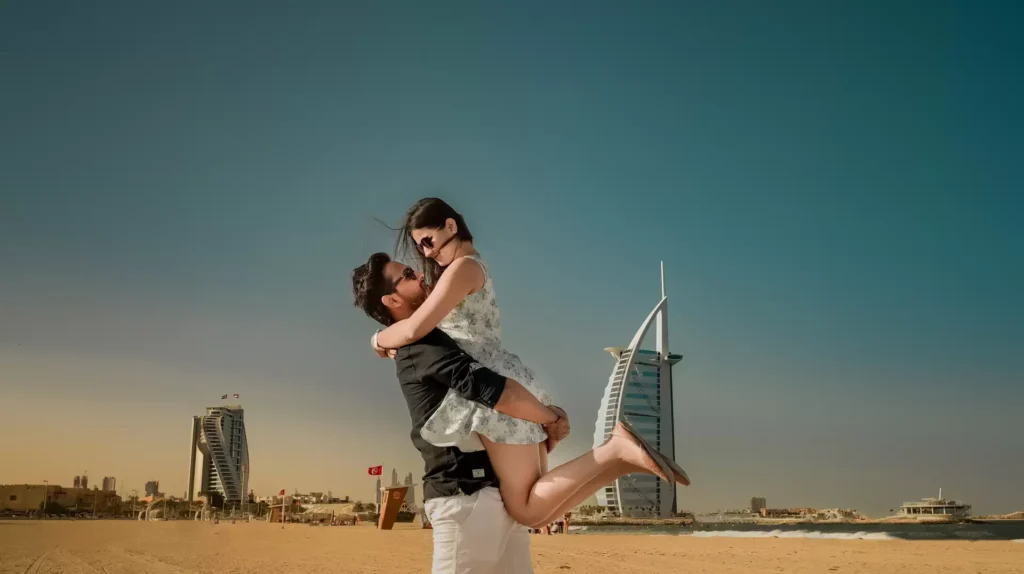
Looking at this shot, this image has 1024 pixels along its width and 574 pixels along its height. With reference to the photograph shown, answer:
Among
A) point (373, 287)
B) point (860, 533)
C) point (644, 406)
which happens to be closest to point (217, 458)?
point (644, 406)

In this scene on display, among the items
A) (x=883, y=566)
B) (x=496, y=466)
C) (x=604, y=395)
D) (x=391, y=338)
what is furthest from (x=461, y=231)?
(x=604, y=395)

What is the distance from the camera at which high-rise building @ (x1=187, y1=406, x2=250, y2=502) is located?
8012 cm

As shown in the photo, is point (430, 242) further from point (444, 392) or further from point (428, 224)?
point (444, 392)

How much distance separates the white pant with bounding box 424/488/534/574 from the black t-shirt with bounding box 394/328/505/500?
0.04 meters

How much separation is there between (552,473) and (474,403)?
0.33 m

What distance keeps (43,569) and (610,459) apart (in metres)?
10.2

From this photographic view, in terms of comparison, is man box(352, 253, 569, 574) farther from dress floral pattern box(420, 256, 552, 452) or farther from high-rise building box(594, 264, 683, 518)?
high-rise building box(594, 264, 683, 518)

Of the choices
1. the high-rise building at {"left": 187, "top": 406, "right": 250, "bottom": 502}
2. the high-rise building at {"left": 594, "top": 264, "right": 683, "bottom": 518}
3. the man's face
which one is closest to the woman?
the man's face

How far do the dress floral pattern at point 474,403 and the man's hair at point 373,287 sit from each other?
0.76 ft

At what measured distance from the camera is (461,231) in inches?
99.6

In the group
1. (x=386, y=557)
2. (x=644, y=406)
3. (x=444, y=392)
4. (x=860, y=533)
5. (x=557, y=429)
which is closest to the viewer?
(x=444, y=392)

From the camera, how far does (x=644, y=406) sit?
2933 inches

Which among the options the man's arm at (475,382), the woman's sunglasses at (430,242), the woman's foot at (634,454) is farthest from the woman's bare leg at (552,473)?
the woman's sunglasses at (430,242)

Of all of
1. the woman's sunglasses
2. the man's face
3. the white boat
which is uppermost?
the woman's sunglasses
